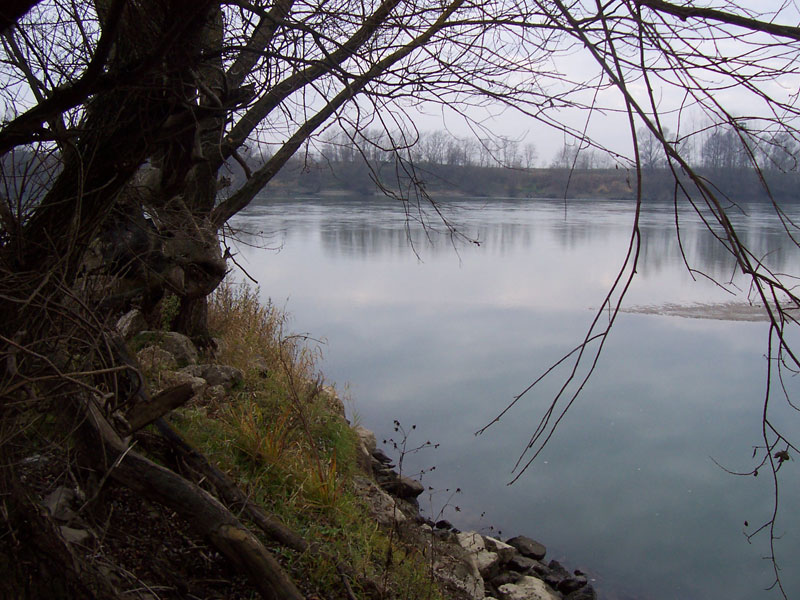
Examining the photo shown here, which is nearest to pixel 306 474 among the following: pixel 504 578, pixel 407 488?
pixel 504 578

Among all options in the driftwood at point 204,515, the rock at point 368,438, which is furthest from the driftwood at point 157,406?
the rock at point 368,438

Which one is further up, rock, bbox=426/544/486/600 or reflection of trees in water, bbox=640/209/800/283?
reflection of trees in water, bbox=640/209/800/283

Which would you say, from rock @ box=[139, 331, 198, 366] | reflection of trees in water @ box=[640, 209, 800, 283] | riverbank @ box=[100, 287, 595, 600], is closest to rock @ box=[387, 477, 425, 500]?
riverbank @ box=[100, 287, 595, 600]

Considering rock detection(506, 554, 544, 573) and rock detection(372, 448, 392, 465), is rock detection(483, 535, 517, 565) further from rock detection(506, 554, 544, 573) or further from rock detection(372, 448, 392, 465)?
rock detection(372, 448, 392, 465)

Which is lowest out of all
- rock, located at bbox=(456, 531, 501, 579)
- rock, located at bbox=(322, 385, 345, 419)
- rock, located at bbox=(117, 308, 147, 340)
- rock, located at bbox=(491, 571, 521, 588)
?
rock, located at bbox=(491, 571, 521, 588)

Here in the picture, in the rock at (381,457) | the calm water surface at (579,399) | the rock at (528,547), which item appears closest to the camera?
the rock at (528,547)

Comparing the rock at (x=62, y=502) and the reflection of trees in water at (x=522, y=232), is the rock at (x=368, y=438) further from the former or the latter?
the reflection of trees in water at (x=522, y=232)

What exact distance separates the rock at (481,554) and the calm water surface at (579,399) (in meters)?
0.66

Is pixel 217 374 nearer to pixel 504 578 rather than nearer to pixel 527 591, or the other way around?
pixel 504 578

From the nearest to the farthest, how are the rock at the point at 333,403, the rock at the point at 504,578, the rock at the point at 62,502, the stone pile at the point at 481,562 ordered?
the rock at the point at 62,502 < the stone pile at the point at 481,562 < the rock at the point at 504,578 < the rock at the point at 333,403

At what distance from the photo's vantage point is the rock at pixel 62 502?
288 cm

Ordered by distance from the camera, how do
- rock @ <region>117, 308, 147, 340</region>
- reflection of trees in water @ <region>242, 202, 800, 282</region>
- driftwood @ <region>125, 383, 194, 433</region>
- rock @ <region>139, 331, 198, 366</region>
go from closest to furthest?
driftwood @ <region>125, 383, 194, 433</region>, rock @ <region>117, 308, 147, 340</region>, rock @ <region>139, 331, 198, 366</region>, reflection of trees in water @ <region>242, 202, 800, 282</region>

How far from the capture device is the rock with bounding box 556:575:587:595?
5.06m

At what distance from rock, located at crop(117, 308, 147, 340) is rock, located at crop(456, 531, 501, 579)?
→ 9.63 ft
